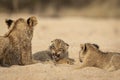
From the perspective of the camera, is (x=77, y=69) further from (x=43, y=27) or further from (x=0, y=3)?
(x=0, y=3)

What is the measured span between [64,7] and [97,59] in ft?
78.9

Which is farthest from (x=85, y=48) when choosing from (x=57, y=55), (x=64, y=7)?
(x=64, y=7)

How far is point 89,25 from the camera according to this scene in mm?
28891

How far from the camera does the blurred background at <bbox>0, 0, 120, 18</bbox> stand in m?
35.0

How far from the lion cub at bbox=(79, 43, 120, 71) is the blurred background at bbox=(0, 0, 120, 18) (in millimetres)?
21008

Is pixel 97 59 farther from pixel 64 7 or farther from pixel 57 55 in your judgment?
pixel 64 7

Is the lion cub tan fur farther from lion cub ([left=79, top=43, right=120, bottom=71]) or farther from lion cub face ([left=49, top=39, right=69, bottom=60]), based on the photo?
lion cub ([left=79, top=43, right=120, bottom=71])

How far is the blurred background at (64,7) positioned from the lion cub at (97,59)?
68.9 feet

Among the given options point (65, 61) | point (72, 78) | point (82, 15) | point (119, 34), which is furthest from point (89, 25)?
point (72, 78)

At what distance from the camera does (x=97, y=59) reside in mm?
13320

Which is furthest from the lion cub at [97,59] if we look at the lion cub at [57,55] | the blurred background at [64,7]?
the blurred background at [64,7]

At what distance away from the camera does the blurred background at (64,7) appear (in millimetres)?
35031

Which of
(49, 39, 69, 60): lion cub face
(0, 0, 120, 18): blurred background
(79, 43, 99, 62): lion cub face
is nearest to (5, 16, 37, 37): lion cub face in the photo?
(49, 39, 69, 60): lion cub face

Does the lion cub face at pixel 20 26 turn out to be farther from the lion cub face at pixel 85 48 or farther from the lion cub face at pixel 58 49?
the lion cub face at pixel 85 48
